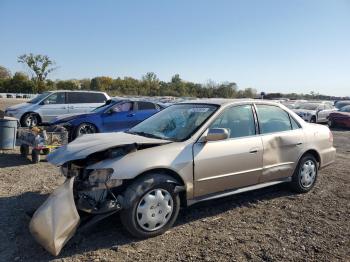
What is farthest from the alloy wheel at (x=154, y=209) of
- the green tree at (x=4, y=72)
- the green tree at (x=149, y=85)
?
the green tree at (x=4, y=72)

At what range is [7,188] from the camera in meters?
5.98

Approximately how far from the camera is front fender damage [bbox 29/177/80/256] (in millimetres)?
3578

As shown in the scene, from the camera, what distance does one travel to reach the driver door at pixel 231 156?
15.1 ft

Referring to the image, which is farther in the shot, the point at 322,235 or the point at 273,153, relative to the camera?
the point at 273,153

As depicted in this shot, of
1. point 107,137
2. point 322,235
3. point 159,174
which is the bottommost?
point 322,235

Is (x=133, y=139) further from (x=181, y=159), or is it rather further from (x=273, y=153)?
(x=273, y=153)

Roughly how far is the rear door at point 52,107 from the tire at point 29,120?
0.25 metres

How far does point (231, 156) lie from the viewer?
4.86 metres

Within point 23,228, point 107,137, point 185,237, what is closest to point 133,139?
point 107,137

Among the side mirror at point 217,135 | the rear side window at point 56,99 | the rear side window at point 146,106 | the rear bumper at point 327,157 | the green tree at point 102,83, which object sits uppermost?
the green tree at point 102,83

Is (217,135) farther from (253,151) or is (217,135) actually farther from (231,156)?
(253,151)

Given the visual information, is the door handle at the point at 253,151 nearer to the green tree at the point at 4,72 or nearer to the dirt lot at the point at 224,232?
the dirt lot at the point at 224,232

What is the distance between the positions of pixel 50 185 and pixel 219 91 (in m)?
62.9

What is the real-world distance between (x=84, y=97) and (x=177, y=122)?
11326 millimetres
